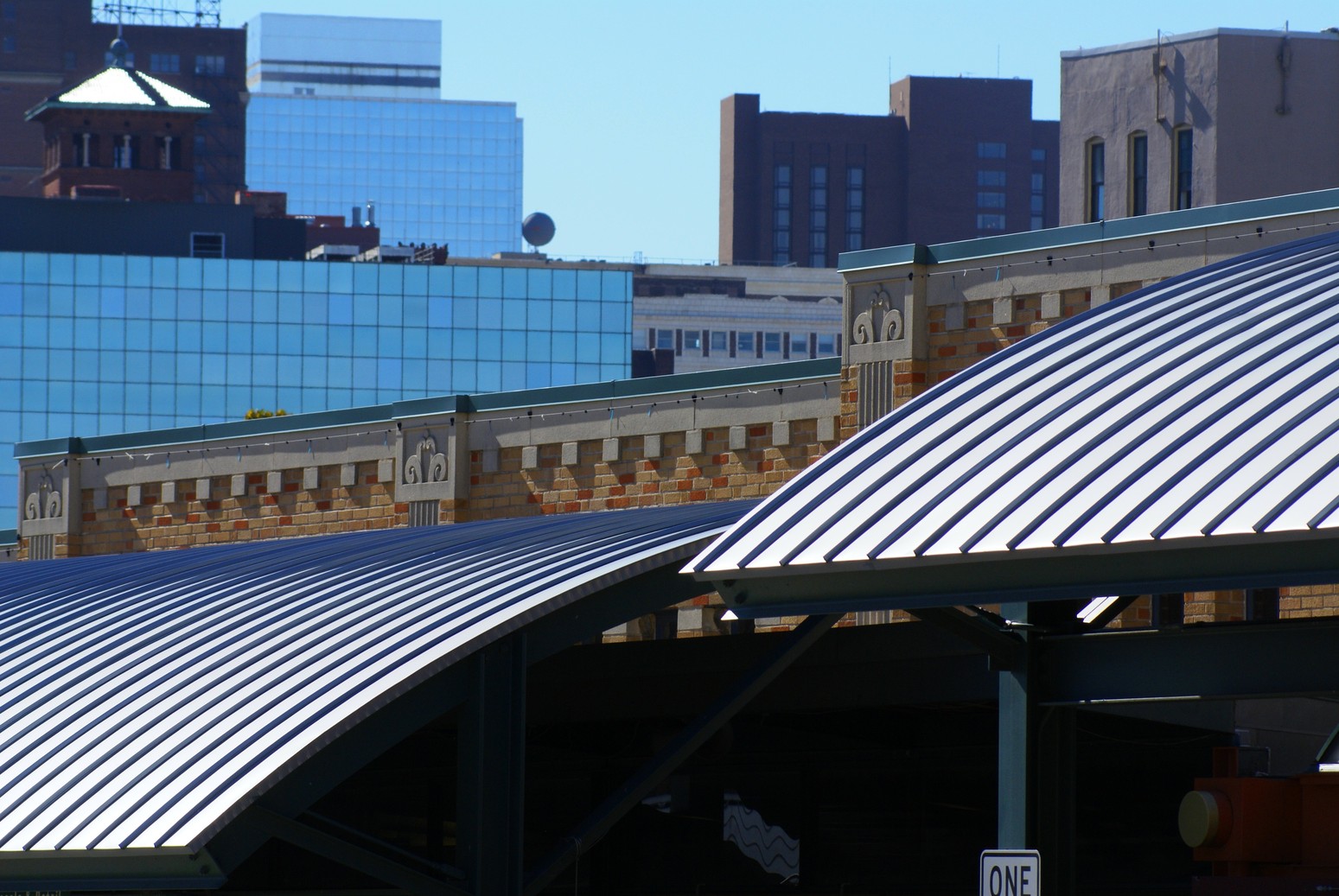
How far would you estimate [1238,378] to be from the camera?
11.7 m

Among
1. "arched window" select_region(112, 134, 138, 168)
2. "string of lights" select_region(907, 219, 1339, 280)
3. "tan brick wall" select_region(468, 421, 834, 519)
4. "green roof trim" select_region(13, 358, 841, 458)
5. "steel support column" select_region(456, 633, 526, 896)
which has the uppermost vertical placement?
"arched window" select_region(112, 134, 138, 168)

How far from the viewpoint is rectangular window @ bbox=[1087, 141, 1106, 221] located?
182 ft

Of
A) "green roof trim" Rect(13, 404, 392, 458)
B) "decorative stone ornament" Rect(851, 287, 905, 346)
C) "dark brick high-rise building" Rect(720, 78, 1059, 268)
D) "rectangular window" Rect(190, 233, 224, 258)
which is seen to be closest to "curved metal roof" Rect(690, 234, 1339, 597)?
"decorative stone ornament" Rect(851, 287, 905, 346)

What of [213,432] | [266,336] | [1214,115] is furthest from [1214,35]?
[266,336]

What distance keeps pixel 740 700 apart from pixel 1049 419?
291 cm

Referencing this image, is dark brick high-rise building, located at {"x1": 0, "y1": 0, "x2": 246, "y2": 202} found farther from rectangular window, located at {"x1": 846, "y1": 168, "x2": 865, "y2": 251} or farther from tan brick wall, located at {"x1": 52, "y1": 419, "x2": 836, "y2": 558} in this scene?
tan brick wall, located at {"x1": 52, "y1": 419, "x2": 836, "y2": 558}

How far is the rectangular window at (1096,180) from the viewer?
55.3 m

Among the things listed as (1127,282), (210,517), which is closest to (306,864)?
(210,517)

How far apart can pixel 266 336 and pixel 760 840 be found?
82741 mm

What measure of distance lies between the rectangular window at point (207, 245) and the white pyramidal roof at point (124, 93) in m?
15.3

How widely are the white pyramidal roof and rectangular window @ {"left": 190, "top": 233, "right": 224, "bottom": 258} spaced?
15.3 m

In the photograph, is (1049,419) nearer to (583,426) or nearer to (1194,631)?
(1194,631)

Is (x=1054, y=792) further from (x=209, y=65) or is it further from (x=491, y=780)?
(x=209, y=65)

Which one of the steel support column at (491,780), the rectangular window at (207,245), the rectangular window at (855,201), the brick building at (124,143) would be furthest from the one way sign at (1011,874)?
the rectangular window at (855,201)
